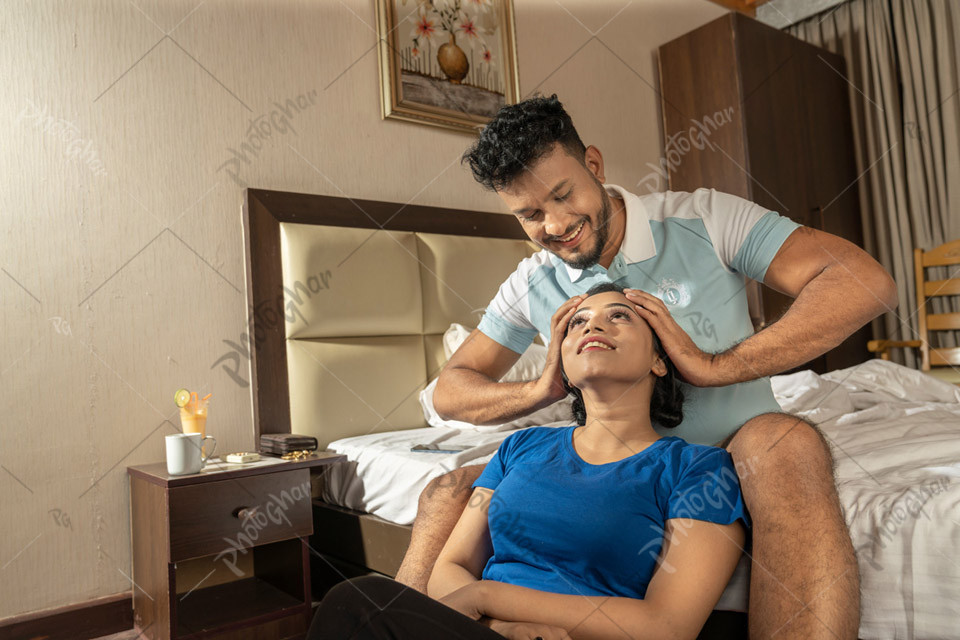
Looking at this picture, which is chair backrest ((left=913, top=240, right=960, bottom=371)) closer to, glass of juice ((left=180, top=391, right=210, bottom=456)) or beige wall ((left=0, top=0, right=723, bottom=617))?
beige wall ((left=0, top=0, right=723, bottom=617))

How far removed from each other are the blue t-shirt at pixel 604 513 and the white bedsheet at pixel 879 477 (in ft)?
0.45

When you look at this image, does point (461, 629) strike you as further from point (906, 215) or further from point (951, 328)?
point (906, 215)

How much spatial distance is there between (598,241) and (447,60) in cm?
180

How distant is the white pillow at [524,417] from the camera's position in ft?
7.21

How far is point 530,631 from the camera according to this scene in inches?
37.3

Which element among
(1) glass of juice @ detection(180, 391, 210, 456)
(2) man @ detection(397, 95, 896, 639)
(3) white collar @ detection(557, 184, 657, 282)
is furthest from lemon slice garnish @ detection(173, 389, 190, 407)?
(3) white collar @ detection(557, 184, 657, 282)

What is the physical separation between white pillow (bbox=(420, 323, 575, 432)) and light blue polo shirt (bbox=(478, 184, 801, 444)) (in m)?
0.79

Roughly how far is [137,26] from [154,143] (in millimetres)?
373

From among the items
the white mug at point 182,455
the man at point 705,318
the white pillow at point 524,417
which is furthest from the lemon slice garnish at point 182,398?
the man at point 705,318

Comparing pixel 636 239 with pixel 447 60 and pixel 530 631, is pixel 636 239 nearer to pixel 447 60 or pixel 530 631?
pixel 530 631

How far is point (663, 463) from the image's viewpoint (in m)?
1.08

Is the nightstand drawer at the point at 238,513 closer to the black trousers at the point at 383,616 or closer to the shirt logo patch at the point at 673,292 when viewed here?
the black trousers at the point at 383,616

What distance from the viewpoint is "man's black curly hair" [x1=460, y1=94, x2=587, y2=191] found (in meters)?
1.30

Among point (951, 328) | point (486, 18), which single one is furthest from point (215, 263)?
point (951, 328)
